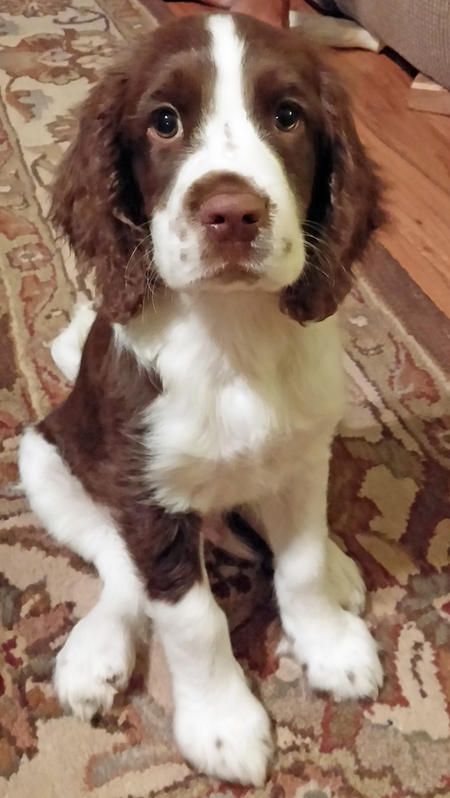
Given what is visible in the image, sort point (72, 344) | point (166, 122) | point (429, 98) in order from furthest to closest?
point (429, 98) → point (72, 344) → point (166, 122)

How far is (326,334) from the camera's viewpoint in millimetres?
1766

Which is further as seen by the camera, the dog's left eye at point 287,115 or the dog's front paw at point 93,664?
the dog's front paw at point 93,664

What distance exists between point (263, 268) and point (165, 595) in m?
0.66

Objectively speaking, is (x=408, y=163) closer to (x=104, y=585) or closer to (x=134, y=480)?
(x=104, y=585)

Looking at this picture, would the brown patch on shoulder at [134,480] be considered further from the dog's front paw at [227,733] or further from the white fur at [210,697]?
the dog's front paw at [227,733]

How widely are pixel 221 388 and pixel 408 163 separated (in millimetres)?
2218

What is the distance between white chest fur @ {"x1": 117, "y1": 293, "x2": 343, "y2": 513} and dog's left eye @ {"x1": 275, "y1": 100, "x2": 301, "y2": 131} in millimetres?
276

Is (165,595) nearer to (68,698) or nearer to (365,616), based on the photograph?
(68,698)

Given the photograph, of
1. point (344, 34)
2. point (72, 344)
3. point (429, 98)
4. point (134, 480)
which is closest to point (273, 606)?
point (134, 480)

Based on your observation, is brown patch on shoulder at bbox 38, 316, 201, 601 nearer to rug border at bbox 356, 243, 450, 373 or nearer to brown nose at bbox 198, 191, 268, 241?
brown nose at bbox 198, 191, 268, 241

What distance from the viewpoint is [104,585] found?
2.04 m

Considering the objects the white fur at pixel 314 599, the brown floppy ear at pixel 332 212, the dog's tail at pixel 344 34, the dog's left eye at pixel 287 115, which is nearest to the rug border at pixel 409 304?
the white fur at pixel 314 599

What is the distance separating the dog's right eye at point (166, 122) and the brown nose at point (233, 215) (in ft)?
0.72

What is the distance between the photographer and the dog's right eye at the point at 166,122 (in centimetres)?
148
